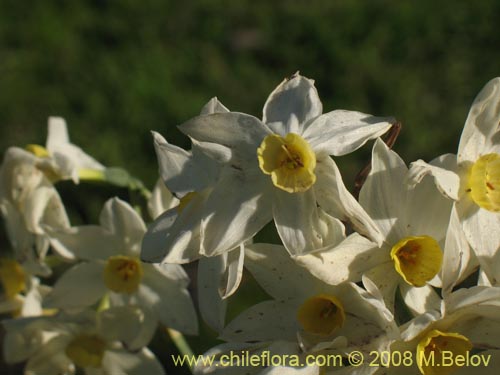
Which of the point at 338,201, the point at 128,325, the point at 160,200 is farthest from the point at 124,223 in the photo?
the point at 338,201

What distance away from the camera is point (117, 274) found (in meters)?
1.73

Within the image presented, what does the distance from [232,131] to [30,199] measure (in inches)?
26.1

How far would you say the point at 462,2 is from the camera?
418cm

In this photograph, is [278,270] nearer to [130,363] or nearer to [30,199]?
[130,363]

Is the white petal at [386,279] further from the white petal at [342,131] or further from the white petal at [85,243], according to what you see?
the white petal at [85,243]

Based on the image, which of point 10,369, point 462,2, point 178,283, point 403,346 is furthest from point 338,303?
point 462,2

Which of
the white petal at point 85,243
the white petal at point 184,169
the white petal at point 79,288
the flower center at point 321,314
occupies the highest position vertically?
the white petal at point 184,169

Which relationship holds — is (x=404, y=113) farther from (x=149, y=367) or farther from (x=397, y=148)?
(x=149, y=367)

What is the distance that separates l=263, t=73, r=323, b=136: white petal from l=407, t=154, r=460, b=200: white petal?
0.70 feet

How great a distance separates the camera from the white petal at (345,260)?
1.24 m

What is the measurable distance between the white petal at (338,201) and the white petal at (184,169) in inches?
7.7

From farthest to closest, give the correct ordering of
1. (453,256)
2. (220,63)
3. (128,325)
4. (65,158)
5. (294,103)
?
(220,63)
(65,158)
(128,325)
(294,103)
(453,256)

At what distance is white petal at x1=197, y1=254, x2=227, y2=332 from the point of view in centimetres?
139

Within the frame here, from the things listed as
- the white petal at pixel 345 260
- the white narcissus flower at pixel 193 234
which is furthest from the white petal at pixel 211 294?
the white petal at pixel 345 260
